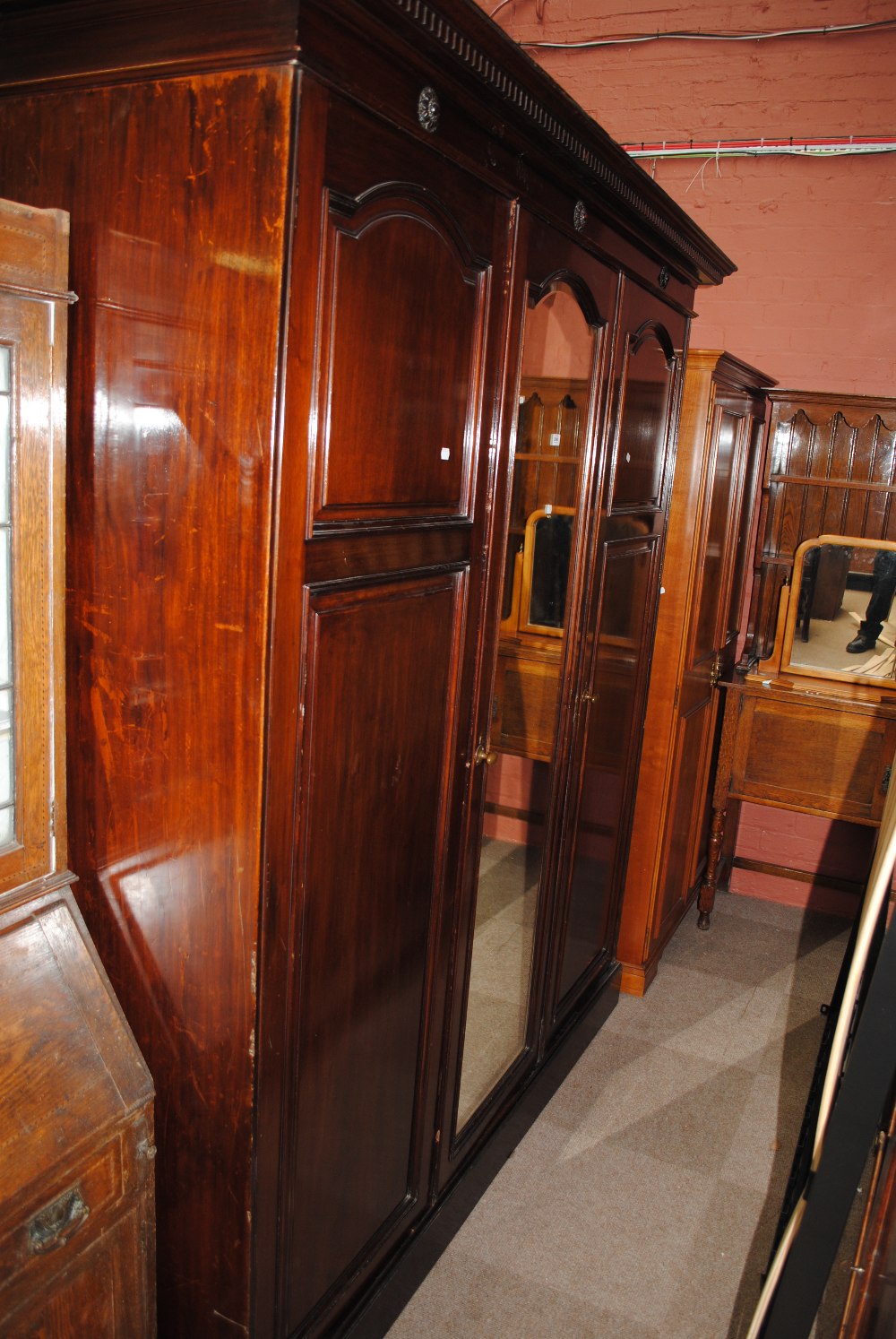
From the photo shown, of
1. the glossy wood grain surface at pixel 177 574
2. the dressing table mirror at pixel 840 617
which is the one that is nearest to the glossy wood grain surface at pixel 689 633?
the dressing table mirror at pixel 840 617

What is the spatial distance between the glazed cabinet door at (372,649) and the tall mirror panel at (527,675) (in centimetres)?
17

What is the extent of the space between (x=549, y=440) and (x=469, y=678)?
0.51 metres

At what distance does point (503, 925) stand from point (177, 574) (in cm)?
116

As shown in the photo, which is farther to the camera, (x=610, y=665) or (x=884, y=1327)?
(x=610, y=665)

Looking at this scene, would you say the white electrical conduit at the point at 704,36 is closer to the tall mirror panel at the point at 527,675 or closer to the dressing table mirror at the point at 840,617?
the dressing table mirror at the point at 840,617

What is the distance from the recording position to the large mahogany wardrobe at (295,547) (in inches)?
45.0

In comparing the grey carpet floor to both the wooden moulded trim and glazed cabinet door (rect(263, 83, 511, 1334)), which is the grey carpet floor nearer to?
glazed cabinet door (rect(263, 83, 511, 1334))

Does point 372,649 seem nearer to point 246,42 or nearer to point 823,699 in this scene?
point 246,42

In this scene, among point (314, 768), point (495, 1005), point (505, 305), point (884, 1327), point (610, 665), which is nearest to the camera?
point (884, 1327)

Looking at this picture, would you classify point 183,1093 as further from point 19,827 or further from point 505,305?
point 505,305

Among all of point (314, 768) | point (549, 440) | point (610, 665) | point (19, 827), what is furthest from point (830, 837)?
point (19, 827)

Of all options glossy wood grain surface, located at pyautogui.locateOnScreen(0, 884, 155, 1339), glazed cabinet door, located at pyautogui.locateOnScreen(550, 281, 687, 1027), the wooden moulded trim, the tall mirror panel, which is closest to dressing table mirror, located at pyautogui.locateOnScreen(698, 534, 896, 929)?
glazed cabinet door, located at pyautogui.locateOnScreen(550, 281, 687, 1027)

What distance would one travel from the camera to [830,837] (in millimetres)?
3695

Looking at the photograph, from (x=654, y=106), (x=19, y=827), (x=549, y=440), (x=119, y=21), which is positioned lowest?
(x=19, y=827)
